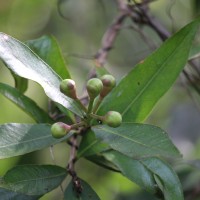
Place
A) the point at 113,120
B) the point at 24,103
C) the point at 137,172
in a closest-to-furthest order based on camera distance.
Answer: the point at 113,120 < the point at 137,172 < the point at 24,103

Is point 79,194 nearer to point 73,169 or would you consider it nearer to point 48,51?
point 73,169

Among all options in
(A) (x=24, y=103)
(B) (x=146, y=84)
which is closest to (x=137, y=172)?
(B) (x=146, y=84)

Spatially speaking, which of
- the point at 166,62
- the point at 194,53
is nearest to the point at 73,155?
the point at 166,62

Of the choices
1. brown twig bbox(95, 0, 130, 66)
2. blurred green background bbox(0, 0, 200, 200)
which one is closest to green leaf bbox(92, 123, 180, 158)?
brown twig bbox(95, 0, 130, 66)

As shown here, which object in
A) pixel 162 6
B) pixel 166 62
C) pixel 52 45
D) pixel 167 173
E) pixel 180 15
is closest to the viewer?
pixel 167 173

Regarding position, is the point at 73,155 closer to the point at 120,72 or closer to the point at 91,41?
the point at 120,72
